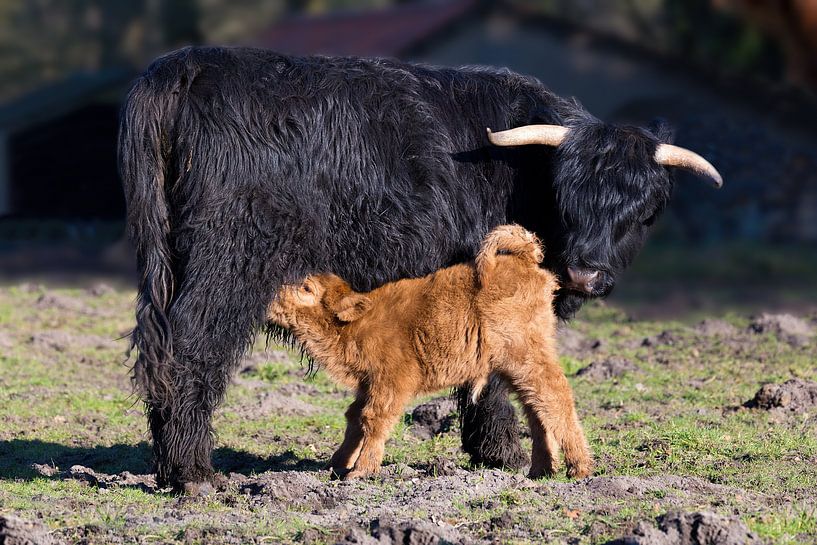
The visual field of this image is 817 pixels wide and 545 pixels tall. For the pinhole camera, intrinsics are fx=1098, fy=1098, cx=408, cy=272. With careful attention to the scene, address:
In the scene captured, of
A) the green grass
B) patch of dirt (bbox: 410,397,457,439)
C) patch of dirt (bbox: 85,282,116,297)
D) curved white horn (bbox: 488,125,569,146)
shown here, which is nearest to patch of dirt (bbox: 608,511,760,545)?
the green grass

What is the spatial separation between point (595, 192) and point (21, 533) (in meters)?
3.25

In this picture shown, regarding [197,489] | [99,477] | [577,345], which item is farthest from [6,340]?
[577,345]

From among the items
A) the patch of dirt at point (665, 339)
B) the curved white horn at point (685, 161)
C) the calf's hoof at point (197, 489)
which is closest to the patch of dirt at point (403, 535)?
the calf's hoof at point (197, 489)

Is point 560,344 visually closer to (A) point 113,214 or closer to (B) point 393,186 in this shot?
(B) point 393,186

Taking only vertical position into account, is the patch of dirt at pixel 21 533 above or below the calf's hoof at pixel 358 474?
below

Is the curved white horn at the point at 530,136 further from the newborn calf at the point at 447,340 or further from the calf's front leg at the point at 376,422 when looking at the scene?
the calf's front leg at the point at 376,422

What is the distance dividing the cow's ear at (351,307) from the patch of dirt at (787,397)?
9.81 feet

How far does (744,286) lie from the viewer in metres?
16.2

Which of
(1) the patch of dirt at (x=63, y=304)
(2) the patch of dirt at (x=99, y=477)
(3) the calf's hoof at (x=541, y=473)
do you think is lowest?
(2) the patch of dirt at (x=99, y=477)

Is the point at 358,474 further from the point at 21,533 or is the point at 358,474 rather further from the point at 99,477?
the point at 21,533

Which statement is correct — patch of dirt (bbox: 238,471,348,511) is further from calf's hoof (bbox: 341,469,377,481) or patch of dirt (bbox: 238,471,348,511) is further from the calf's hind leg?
the calf's hind leg

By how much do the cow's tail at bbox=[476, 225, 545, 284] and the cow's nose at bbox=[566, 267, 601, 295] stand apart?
8.5 inches

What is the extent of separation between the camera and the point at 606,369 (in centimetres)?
840

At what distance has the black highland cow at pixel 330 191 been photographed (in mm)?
5195
